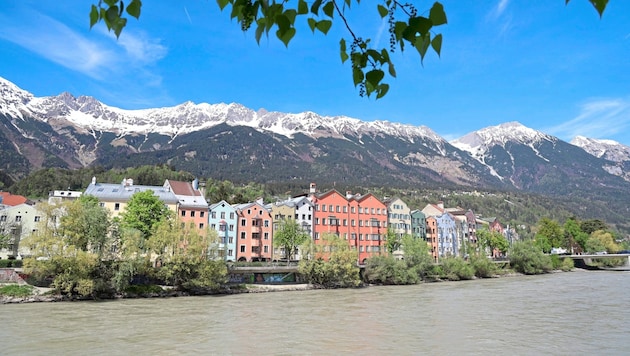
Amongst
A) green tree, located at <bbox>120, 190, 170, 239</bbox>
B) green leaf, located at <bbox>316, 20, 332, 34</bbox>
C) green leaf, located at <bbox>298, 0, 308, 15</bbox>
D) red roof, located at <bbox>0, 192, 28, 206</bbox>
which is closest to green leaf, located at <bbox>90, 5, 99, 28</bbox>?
green leaf, located at <bbox>298, 0, 308, 15</bbox>

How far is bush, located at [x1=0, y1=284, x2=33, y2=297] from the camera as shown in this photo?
42.4 meters

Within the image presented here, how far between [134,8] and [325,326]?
2987cm

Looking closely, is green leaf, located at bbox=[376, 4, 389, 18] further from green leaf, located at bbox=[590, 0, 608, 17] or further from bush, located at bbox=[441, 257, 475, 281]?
bush, located at bbox=[441, 257, 475, 281]

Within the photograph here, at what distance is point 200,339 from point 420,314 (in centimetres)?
1807

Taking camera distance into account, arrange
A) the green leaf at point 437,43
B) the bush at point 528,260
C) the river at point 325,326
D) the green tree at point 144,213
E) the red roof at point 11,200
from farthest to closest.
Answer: the bush at point 528,260 → the red roof at point 11,200 → the green tree at point 144,213 → the river at point 325,326 → the green leaf at point 437,43

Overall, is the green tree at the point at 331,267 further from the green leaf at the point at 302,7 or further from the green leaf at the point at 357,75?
the green leaf at the point at 302,7

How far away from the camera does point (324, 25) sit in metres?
3.28

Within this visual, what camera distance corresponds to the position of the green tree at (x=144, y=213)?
198 ft

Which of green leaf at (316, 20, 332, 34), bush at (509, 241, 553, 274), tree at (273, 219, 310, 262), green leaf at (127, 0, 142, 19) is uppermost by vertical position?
tree at (273, 219, 310, 262)

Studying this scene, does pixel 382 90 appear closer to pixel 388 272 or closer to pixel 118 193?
pixel 388 272

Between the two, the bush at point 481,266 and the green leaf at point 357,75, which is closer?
the green leaf at point 357,75

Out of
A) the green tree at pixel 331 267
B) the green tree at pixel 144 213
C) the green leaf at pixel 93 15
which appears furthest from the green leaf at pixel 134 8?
the green tree at pixel 331 267

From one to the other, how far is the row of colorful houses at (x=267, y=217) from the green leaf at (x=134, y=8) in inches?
2186

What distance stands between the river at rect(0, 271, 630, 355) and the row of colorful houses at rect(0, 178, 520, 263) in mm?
19236
